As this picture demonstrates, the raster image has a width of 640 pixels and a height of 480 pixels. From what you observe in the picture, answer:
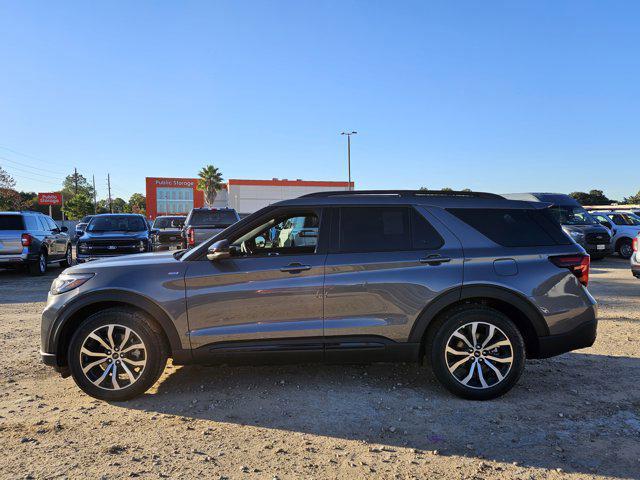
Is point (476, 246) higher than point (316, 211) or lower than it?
lower

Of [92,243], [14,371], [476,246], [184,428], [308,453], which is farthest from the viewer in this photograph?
[92,243]

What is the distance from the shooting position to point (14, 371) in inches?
188

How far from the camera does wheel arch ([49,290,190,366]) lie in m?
3.89

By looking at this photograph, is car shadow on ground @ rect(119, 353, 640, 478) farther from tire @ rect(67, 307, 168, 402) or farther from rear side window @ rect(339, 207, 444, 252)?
rear side window @ rect(339, 207, 444, 252)

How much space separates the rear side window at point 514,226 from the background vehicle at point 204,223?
9.05m

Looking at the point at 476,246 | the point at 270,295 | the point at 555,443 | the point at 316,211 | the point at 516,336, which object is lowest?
the point at 555,443

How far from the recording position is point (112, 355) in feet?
12.9

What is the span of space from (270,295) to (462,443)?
1.84m

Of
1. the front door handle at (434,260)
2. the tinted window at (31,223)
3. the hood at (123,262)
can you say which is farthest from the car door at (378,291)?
the tinted window at (31,223)

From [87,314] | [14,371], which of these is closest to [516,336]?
[87,314]

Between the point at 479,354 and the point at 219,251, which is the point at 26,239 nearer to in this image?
the point at 219,251

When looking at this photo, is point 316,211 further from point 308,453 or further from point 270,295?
point 308,453

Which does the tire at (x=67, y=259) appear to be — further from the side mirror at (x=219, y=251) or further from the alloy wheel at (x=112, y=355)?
the side mirror at (x=219, y=251)

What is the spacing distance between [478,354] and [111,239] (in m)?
10.5
